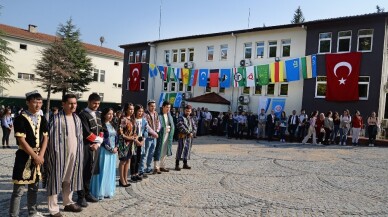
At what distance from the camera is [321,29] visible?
2091cm

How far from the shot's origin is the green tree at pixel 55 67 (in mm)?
35562

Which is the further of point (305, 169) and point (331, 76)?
point (331, 76)

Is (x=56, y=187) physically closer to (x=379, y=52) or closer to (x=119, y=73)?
(x=379, y=52)

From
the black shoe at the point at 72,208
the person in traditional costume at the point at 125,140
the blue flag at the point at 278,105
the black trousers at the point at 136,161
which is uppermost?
the blue flag at the point at 278,105

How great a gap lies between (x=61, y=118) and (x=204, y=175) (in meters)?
4.27

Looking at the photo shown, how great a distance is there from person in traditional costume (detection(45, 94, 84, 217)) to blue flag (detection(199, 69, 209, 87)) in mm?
21924

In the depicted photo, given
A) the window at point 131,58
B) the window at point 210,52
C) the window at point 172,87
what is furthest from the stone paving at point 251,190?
the window at point 131,58

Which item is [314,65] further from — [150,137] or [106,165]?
[106,165]

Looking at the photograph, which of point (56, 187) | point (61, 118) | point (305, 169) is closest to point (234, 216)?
point (56, 187)

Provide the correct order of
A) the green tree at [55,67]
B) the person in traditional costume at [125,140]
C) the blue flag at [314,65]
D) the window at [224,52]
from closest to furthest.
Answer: the person in traditional costume at [125,140] < the blue flag at [314,65] < the window at [224,52] < the green tree at [55,67]

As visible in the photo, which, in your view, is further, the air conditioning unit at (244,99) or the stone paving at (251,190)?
the air conditioning unit at (244,99)

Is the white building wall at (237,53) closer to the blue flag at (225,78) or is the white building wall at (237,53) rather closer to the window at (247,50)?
A: the window at (247,50)

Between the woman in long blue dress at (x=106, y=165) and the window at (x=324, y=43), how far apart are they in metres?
18.1

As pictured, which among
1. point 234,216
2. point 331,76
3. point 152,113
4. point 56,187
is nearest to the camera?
point 56,187
